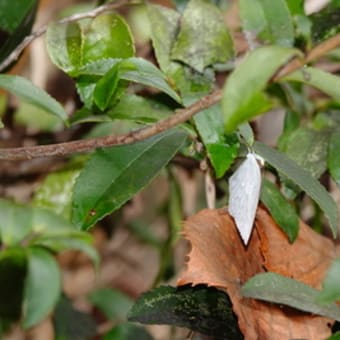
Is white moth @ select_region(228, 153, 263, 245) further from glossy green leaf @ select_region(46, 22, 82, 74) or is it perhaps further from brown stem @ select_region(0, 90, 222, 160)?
glossy green leaf @ select_region(46, 22, 82, 74)

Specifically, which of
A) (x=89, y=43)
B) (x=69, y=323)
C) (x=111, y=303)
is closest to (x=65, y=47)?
(x=89, y=43)

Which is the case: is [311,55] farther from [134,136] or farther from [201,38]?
[201,38]

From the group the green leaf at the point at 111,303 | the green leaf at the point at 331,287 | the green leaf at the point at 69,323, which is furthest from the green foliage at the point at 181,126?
the green leaf at the point at 111,303

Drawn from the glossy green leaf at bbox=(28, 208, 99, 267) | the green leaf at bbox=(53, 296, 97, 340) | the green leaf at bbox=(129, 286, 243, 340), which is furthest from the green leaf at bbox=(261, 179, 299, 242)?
Answer: the green leaf at bbox=(53, 296, 97, 340)

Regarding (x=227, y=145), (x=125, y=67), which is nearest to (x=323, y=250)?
(x=227, y=145)

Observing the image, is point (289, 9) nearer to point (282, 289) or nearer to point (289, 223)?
point (289, 223)

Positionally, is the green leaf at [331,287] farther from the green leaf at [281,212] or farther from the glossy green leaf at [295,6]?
the glossy green leaf at [295,6]
